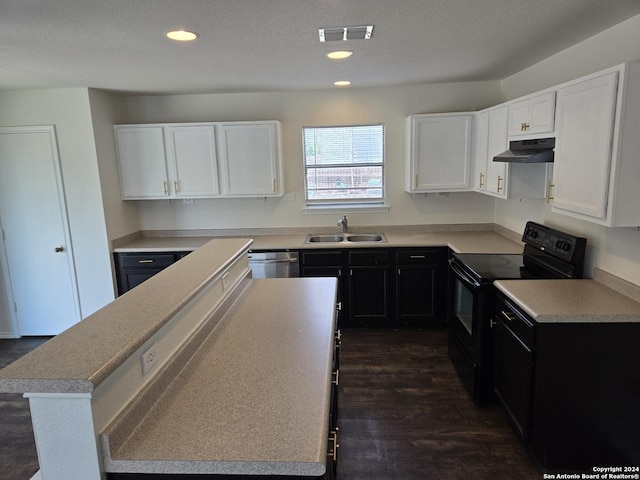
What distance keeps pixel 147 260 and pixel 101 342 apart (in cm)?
312

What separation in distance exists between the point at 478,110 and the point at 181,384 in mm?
4002

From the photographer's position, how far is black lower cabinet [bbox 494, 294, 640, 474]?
84.1 inches

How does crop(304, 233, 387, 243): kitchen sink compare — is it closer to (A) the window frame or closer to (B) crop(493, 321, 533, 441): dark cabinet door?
(A) the window frame

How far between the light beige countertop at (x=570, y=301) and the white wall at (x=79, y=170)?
3.67m

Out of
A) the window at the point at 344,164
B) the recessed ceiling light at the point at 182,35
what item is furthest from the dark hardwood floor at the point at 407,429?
the recessed ceiling light at the point at 182,35

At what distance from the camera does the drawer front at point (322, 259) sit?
4125 millimetres

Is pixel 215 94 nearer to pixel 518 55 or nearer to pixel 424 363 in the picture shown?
pixel 518 55

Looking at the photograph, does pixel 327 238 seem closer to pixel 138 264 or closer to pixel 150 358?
pixel 138 264

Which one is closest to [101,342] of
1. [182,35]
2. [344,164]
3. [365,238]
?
[182,35]

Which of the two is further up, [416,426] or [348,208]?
[348,208]

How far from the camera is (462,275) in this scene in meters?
3.21

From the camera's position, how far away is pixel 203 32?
2285 millimetres

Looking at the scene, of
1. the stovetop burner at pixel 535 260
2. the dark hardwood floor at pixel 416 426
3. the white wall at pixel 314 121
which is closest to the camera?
the dark hardwood floor at pixel 416 426

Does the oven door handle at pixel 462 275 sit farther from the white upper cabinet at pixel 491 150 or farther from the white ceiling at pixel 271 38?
the white ceiling at pixel 271 38
